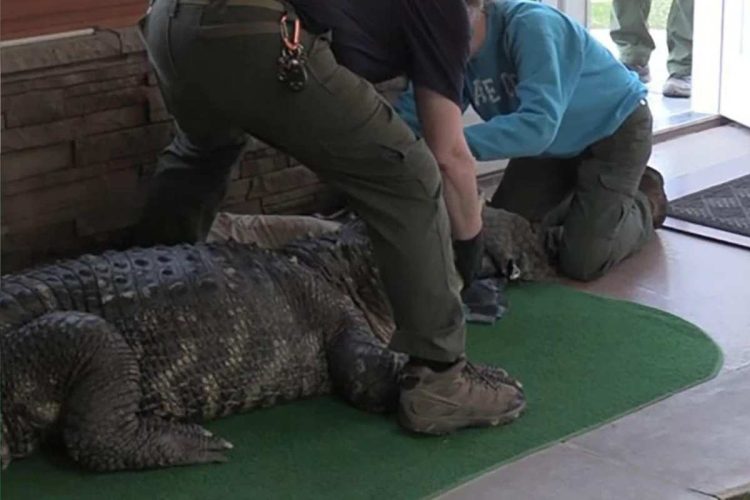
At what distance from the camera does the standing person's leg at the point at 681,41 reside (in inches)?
222

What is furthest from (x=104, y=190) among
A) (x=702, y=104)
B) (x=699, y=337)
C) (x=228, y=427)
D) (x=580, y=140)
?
(x=702, y=104)

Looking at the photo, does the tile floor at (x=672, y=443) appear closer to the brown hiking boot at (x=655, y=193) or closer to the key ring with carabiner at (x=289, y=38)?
the brown hiking boot at (x=655, y=193)

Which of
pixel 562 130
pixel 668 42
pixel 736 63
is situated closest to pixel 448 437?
pixel 562 130

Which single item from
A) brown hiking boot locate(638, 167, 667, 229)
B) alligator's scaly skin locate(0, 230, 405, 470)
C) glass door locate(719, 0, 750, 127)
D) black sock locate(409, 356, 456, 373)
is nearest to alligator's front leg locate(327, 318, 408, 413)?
alligator's scaly skin locate(0, 230, 405, 470)

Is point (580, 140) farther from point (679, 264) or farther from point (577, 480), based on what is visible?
point (577, 480)

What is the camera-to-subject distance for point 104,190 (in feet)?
11.6

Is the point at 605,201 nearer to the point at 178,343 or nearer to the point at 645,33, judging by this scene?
the point at 178,343

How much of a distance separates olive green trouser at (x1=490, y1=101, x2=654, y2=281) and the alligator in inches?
28.4

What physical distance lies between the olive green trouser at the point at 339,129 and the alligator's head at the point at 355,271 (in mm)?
393

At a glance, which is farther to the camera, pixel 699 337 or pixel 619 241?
pixel 619 241

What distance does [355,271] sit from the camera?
3227 millimetres

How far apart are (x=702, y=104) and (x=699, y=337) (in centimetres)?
212

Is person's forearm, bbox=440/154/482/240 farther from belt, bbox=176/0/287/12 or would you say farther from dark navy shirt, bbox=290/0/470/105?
belt, bbox=176/0/287/12

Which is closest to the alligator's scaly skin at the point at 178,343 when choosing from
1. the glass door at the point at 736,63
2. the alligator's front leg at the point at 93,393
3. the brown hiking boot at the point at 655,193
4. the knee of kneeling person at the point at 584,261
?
the alligator's front leg at the point at 93,393
